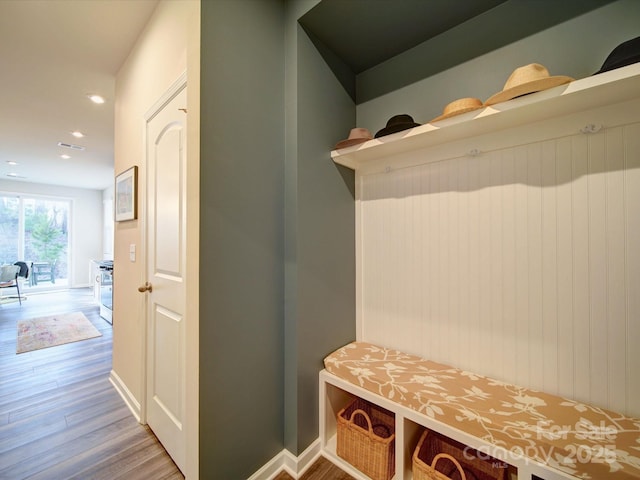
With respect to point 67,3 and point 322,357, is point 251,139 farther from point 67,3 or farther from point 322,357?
point 67,3

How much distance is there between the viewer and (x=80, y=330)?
11.3 feet

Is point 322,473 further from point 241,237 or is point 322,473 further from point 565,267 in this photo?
point 565,267

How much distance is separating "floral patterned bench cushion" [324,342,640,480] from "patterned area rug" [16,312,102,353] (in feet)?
11.9

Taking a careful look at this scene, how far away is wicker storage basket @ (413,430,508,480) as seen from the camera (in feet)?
3.57

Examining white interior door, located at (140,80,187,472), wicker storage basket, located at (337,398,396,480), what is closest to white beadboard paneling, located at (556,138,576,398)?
wicker storage basket, located at (337,398,396,480)

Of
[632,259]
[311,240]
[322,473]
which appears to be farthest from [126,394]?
[632,259]

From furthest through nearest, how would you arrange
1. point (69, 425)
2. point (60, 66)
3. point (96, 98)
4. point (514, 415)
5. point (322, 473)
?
1. point (96, 98)
2. point (60, 66)
3. point (69, 425)
4. point (322, 473)
5. point (514, 415)

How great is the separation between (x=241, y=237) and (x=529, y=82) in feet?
→ 4.54

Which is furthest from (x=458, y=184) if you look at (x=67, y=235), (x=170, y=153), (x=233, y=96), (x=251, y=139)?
(x=67, y=235)

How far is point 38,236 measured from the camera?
6.03 meters

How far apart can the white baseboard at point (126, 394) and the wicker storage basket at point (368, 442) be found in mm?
1397

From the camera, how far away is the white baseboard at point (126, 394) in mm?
1782

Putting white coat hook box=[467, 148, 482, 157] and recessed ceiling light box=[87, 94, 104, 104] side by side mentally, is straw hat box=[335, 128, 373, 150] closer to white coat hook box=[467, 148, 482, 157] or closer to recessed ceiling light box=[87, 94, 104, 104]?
white coat hook box=[467, 148, 482, 157]

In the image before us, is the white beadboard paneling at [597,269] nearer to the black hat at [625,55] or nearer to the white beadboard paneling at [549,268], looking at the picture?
the white beadboard paneling at [549,268]
